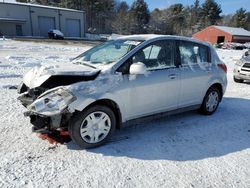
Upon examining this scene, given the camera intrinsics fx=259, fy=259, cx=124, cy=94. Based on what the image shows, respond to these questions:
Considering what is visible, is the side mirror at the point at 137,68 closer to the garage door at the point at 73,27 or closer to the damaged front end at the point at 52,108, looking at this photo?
the damaged front end at the point at 52,108

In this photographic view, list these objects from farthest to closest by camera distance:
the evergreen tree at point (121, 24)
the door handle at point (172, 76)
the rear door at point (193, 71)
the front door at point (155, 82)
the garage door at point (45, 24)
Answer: the evergreen tree at point (121, 24) < the garage door at point (45, 24) < the rear door at point (193, 71) < the door handle at point (172, 76) < the front door at point (155, 82)

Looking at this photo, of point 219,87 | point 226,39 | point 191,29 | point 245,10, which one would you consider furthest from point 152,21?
point 219,87

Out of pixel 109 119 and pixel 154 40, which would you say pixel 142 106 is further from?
pixel 154 40

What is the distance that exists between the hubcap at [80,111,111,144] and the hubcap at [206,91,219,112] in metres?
2.77

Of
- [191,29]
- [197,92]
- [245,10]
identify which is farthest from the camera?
[191,29]

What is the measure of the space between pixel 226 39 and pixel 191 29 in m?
36.4

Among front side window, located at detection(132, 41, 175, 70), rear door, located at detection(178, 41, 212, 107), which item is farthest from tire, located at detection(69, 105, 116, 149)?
rear door, located at detection(178, 41, 212, 107)

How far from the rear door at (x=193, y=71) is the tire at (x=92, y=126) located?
1.74 meters

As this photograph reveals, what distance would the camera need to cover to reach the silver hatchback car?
377cm

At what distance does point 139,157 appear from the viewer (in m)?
3.90

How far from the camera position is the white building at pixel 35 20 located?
44594 mm

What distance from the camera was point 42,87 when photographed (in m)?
3.97

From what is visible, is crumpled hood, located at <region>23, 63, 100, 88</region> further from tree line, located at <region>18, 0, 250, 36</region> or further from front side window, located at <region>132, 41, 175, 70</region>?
tree line, located at <region>18, 0, 250, 36</region>

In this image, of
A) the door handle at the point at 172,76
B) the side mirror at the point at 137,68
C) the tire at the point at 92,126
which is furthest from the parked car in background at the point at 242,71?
the tire at the point at 92,126
